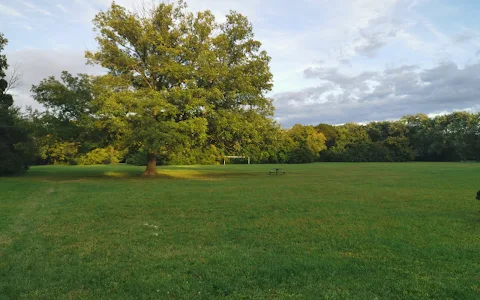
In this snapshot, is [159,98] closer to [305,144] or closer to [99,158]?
[99,158]

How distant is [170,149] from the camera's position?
91.1 ft

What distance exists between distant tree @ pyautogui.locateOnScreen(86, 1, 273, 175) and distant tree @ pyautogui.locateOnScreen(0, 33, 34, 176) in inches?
361

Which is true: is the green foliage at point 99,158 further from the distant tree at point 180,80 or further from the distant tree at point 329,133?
the distant tree at point 329,133

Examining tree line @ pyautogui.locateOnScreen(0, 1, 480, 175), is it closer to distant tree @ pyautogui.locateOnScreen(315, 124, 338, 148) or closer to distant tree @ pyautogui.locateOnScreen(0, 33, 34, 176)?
distant tree @ pyautogui.locateOnScreen(0, 33, 34, 176)

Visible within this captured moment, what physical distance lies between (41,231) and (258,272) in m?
6.30

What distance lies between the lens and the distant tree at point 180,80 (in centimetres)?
2503

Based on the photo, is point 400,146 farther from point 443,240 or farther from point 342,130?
point 443,240

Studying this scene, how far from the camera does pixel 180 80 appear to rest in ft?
90.8

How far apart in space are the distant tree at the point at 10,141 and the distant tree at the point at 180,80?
361 inches

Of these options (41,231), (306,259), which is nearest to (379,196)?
(306,259)

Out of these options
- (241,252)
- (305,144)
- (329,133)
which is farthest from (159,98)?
(329,133)

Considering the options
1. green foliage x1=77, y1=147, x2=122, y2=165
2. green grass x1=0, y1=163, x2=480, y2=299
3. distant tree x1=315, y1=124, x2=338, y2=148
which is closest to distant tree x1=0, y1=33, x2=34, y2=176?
green grass x1=0, y1=163, x2=480, y2=299

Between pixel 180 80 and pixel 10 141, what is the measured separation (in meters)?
15.4

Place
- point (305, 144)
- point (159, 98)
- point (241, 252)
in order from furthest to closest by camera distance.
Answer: point (305, 144)
point (159, 98)
point (241, 252)
